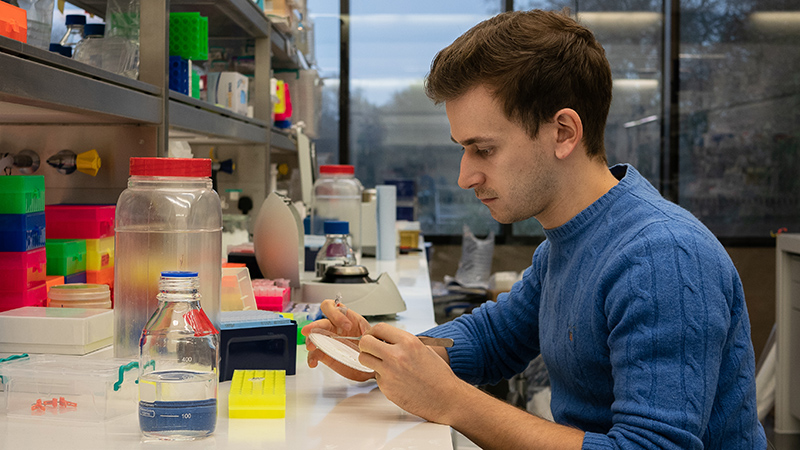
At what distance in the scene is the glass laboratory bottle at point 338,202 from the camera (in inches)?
117

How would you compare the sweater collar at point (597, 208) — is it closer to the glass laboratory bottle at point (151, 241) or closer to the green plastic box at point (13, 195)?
the glass laboratory bottle at point (151, 241)

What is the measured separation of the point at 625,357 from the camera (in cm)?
82

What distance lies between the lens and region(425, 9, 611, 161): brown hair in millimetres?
1020

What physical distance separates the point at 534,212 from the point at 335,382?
40 cm

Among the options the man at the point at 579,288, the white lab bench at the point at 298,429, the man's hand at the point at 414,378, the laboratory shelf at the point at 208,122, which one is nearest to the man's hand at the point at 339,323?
the man at the point at 579,288

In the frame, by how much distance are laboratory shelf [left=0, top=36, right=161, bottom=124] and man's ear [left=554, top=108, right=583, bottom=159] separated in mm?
777

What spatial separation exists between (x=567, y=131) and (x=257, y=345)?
569mm

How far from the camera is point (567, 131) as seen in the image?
1.03 m

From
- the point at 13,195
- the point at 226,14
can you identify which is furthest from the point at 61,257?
the point at 226,14

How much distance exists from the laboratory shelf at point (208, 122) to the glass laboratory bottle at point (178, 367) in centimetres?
90

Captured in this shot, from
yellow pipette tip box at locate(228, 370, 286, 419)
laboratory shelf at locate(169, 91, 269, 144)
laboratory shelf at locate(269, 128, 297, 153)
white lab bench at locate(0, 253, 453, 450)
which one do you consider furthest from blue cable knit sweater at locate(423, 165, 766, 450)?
laboratory shelf at locate(269, 128, 297, 153)

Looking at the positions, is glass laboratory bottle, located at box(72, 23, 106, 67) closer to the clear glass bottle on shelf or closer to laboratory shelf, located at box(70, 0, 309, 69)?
the clear glass bottle on shelf

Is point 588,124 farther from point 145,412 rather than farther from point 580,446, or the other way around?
point 145,412

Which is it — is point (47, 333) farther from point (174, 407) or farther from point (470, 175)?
point (470, 175)
